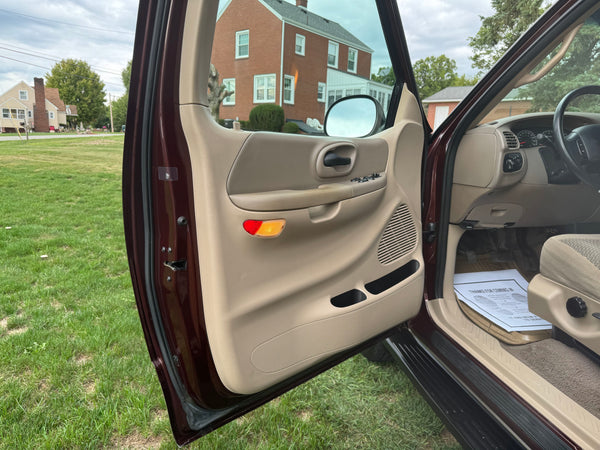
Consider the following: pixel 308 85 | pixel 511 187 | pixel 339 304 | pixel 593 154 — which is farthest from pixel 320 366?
pixel 593 154

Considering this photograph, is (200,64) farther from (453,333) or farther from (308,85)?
(453,333)

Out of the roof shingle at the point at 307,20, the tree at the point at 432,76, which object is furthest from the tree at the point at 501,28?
the roof shingle at the point at 307,20

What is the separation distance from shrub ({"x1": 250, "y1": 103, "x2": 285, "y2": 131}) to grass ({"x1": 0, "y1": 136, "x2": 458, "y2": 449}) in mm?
1419

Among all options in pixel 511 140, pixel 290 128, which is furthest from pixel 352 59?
pixel 511 140

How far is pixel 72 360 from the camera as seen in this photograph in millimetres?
2270

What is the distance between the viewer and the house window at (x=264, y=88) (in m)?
1.28

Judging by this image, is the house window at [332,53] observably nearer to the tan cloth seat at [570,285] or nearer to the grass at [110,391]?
the tan cloth seat at [570,285]

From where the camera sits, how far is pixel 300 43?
4.50 ft

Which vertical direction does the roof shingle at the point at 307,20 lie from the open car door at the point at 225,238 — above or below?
above

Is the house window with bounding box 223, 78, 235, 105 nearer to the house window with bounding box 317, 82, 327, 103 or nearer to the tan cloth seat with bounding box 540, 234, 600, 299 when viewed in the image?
the house window with bounding box 317, 82, 327, 103

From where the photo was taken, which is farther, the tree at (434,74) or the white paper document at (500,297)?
the white paper document at (500,297)

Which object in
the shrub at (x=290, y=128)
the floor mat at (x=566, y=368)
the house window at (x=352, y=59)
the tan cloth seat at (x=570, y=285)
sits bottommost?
the floor mat at (x=566, y=368)

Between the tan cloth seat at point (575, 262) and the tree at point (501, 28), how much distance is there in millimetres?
961

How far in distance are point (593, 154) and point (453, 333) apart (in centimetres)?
121
